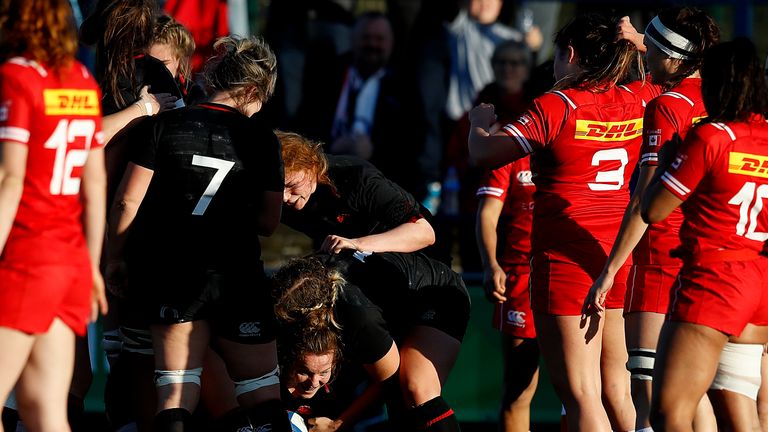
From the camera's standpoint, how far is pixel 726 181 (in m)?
4.04

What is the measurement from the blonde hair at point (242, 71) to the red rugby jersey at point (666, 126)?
1490 mm

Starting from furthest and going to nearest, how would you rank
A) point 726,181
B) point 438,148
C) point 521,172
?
point 438,148, point 521,172, point 726,181

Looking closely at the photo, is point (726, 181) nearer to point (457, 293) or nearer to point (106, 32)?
point (457, 293)

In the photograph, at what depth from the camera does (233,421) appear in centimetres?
479

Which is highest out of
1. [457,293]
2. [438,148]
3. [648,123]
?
[648,123]

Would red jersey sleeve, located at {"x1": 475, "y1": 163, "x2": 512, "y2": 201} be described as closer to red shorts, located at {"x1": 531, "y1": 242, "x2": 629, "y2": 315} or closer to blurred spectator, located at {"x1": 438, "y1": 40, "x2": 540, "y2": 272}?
red shorts, located at {"x1": 531, "y1": 242, "x2": 629, "y2": 315}

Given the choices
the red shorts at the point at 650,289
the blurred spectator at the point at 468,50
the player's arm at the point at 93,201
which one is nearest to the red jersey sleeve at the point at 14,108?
the player's arm at the point at 93,201

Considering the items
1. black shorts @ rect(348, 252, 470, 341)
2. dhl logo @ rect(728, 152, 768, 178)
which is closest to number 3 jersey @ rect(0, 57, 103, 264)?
black shorts @ rect(348, 252, 470, 341)

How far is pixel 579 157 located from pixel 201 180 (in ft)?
4.93

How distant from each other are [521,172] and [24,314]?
2.91 m

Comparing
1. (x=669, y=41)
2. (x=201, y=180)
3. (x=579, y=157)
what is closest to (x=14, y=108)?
(x=201, y=180)

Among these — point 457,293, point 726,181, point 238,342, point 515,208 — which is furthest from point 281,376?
point 726,181

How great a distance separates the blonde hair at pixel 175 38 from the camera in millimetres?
4953

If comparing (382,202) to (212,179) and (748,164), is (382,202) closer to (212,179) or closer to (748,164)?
(212,179)
